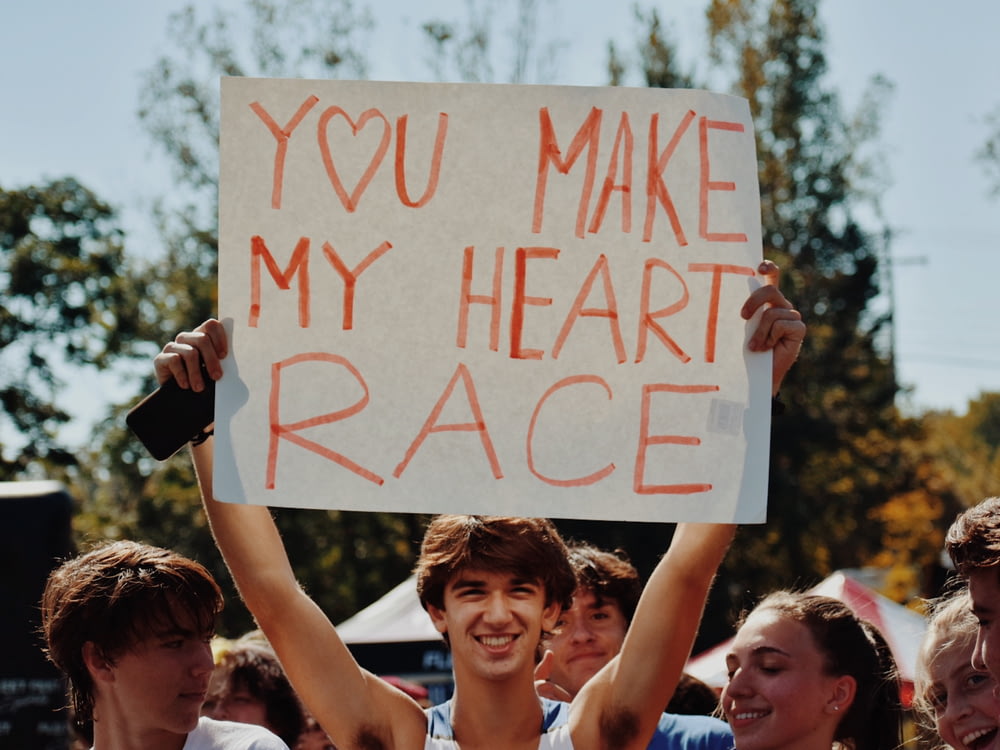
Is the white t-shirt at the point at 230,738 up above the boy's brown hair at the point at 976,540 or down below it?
below

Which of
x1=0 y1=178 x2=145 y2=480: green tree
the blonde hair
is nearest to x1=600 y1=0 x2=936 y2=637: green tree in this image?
x1=0 y1=178 x2=145 y2=480: green tree

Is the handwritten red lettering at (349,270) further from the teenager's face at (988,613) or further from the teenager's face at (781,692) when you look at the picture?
the teenager's face at (781,692)

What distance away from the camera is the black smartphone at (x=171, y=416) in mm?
2410

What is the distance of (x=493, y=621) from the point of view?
2.64 meters

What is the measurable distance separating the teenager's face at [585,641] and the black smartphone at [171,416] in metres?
1.56

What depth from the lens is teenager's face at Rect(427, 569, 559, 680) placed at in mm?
2605

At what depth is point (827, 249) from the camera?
27141 millimetres

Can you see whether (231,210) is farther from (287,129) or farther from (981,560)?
(981,560)

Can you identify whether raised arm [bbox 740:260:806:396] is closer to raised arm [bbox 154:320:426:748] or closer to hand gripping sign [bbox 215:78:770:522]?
hand gripping sign [bbox 215:78:770:522]

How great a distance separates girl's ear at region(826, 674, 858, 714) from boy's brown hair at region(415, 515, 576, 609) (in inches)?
30.2

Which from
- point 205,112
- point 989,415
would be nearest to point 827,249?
point 205,112

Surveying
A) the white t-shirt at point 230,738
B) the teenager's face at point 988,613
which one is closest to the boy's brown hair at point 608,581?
the white t-shirt at point 230,738

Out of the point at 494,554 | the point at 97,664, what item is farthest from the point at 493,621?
the point at 97,664

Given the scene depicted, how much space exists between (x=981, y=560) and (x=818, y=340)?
24428 millimetres
